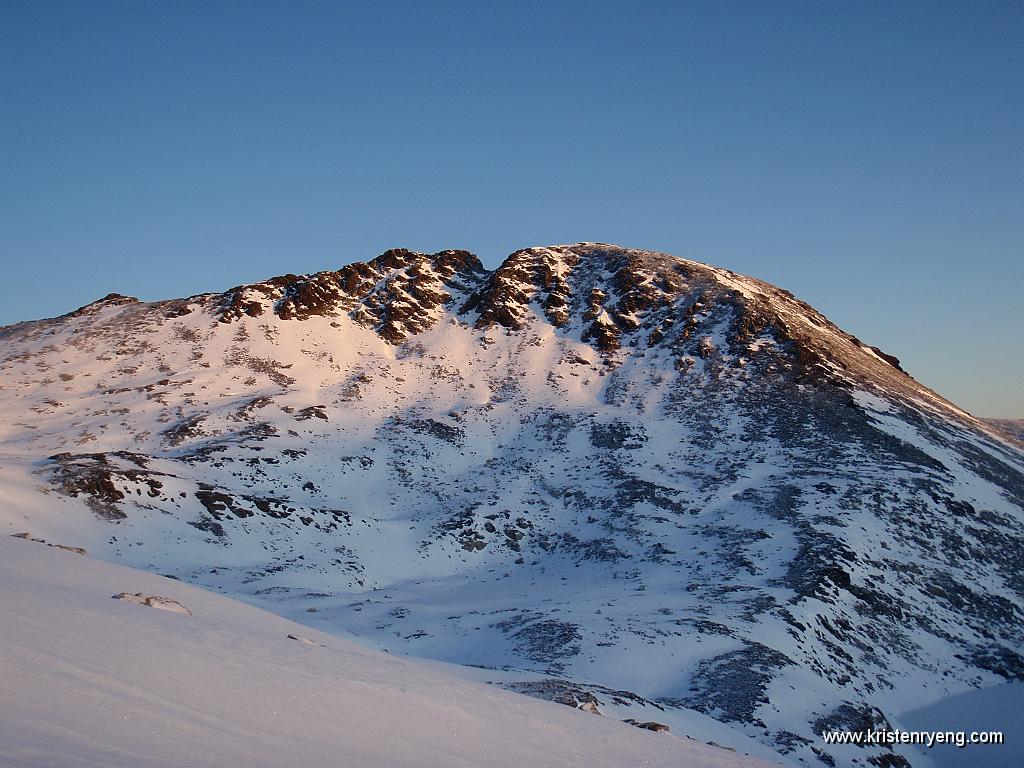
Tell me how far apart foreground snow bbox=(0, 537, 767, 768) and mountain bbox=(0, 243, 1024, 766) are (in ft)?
30.1

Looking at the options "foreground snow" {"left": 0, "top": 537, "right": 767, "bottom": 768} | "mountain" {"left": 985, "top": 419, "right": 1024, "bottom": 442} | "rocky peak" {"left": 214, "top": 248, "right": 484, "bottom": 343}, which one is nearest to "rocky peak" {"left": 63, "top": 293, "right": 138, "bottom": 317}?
"rocky peak" {"left": 214, "top": 248, "right": 484, "bottom": 343}

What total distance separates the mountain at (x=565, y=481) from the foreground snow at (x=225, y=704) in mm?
9163

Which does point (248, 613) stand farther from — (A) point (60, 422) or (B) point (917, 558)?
(A) point (60, 422)

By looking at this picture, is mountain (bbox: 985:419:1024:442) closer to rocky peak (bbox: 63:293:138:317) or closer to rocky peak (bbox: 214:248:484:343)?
rocky peak (bbox: 214:248:484:343)

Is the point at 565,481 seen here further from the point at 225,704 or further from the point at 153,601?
the point at 225,704

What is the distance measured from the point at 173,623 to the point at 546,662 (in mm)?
20072

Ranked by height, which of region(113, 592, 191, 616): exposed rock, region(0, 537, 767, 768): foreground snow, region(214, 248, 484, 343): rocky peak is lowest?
region(0, 537, 767, 768): foreground snow

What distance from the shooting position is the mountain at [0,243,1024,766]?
101 feet

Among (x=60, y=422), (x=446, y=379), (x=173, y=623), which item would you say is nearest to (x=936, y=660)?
(x=173, y=623)

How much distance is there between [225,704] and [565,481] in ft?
177

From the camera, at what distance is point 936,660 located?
3462 centimetres

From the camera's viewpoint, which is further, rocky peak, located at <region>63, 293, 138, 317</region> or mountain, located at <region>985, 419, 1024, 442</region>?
mountain, located at <region>985, 419, 1024, 442</region>

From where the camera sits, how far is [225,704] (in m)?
7.07

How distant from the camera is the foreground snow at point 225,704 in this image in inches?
213
